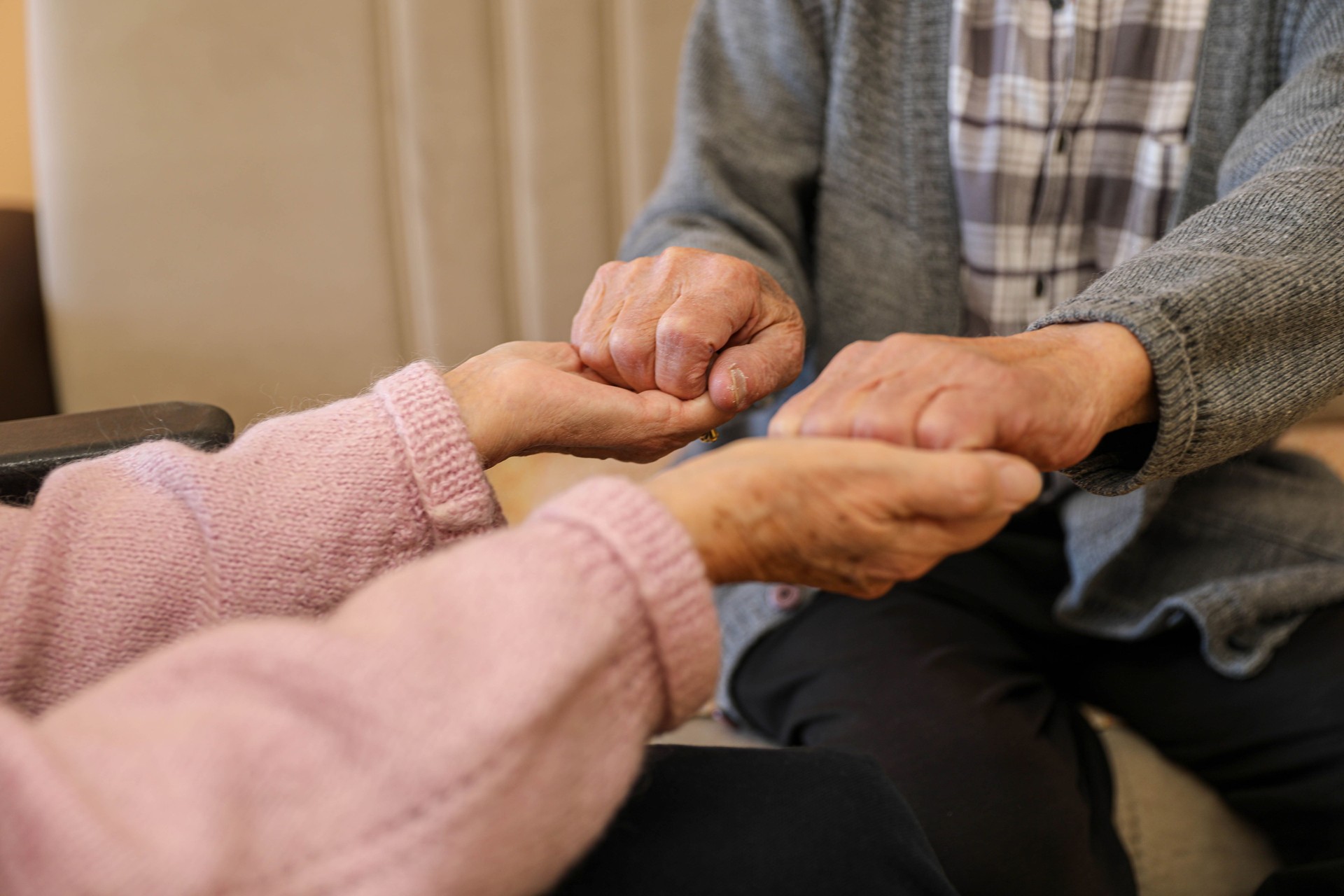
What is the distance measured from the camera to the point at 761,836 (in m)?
0.42

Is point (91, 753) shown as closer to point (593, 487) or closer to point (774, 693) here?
point (593, 487)

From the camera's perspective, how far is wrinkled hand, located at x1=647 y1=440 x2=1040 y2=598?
399 millimetres

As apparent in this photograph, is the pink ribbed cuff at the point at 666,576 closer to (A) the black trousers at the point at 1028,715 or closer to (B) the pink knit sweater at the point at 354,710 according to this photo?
(B) the pink knit sweater at the point at 354,710

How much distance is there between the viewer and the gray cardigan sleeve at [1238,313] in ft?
1.67

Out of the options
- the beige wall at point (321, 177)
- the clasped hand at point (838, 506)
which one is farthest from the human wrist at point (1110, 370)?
the beige wall at point (321, 177)

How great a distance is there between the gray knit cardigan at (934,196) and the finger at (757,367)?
12 centimetres

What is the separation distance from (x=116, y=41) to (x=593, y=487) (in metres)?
0.92

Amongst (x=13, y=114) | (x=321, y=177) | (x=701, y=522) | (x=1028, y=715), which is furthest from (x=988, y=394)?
(x=13, y=114)

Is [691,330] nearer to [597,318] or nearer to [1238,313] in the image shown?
[597,318]

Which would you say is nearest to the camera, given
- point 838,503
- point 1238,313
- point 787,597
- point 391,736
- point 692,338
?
point 391,736

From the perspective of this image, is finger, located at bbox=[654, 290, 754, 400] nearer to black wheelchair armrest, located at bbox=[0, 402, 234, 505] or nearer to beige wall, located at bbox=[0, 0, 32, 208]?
black wheelchair armrest, located at bbox=[0, 402, 234, 505]

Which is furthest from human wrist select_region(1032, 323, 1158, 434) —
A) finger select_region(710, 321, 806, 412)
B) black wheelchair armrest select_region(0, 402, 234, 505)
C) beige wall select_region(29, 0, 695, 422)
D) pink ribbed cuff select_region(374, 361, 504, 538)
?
beige wall select_region(29, 0, 695, 422)

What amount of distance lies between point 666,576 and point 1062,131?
0.70 m

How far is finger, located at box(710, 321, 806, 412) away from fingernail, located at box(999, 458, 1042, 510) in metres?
0.26
